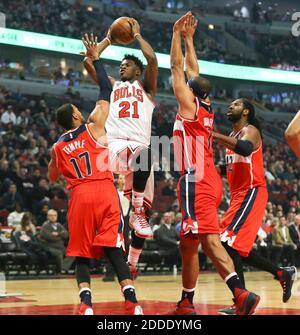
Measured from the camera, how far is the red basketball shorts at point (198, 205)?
5.83 m

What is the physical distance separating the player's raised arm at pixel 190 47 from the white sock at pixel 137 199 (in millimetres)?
1250

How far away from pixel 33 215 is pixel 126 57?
7210 mm

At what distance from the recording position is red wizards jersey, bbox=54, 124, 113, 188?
5715 mm

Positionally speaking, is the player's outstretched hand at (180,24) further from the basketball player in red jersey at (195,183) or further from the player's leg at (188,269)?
the player's leg at (188,269)

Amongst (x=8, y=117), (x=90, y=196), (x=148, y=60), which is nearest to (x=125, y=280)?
(x=90, y=196)

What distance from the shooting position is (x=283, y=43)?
2961 centimetres

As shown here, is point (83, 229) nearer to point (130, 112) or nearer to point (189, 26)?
point (130, 112)

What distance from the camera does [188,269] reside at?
6.16 metres

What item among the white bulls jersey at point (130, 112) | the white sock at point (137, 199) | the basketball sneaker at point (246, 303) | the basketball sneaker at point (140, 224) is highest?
the white bulls jersey at point (130, 112)

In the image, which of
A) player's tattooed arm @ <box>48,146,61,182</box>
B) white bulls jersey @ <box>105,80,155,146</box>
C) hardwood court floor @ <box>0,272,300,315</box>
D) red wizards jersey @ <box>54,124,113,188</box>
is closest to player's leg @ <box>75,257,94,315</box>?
hardwood court floor @ <box>0,272,300,315</box>

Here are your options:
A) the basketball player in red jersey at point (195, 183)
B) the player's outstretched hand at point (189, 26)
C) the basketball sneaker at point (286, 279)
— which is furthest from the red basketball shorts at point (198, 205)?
the player's outstretched hand at point (189, 26)

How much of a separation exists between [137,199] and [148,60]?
1357 millimetres

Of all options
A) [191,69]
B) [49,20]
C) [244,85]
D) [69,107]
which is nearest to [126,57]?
[191,69]
